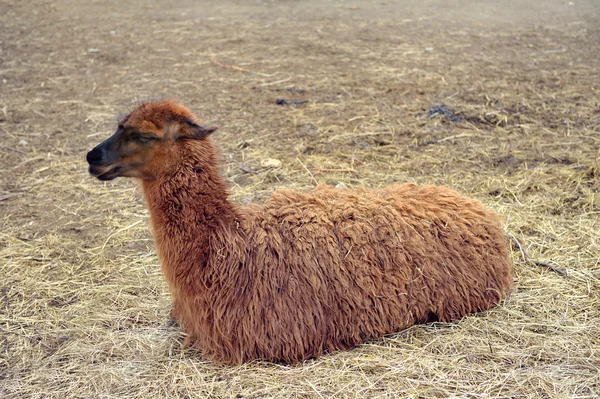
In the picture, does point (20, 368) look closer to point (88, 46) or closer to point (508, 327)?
point (508, 327)

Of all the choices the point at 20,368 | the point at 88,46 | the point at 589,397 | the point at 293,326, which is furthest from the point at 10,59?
the point at 589,397

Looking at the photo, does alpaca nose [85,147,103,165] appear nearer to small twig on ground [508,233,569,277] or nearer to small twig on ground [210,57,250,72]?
small twig on ground [508,233,569,277]

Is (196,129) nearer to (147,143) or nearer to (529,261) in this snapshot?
(147,143)

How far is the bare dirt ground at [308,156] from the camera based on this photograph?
3404mm

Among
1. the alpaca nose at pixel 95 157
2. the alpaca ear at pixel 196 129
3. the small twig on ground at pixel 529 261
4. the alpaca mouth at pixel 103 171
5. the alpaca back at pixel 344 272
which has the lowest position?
the small twig on ground at pixel 529 261

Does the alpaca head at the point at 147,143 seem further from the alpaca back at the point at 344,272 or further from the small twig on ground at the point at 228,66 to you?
the small twig on ground at the point at 228,66

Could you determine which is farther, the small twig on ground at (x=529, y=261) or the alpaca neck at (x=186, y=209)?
the small twig on ground at (x=529, y=261)

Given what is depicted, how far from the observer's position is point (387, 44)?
1032 cm

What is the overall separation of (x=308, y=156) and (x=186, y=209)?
293cm

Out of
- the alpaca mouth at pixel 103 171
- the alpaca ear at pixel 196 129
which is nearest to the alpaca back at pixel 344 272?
the alpaca ear at pixel 196 129

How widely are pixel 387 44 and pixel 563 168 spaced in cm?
515

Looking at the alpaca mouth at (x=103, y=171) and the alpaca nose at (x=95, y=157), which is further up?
the alpaca nose at (x=95, y=157)

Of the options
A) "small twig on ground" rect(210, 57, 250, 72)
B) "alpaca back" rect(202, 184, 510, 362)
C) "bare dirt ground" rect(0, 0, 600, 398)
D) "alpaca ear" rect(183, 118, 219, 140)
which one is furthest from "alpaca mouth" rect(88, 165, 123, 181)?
"small twig on ground" rect(210, 57, 250, 72)

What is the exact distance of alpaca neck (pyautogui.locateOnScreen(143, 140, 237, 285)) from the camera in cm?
356
